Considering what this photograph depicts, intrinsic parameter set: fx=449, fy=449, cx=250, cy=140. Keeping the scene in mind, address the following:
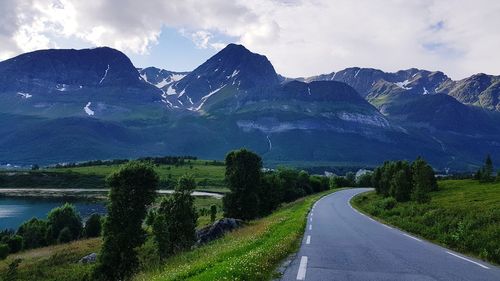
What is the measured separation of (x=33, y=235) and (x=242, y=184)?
157 ft

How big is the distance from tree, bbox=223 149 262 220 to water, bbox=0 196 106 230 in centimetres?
6912

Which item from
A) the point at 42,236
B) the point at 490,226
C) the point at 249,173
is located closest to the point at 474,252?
the point at 490,226

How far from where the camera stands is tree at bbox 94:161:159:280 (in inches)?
1998

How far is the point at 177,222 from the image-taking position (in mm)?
53781

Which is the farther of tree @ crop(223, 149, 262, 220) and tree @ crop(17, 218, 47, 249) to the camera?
tree @ crop(17, 218, 47, 249)

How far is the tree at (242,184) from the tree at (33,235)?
143 ft

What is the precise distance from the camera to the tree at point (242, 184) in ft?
249

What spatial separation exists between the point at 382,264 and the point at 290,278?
5363 millimetres

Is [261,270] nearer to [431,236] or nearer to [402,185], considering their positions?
[431,236]

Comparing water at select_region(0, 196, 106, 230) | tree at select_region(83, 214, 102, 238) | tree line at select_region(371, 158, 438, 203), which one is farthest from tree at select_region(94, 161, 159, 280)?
water at select_region(0, 196, 106, 230)

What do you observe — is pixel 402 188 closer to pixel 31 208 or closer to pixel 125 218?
pixel 125 218

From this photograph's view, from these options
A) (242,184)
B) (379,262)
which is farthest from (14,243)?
(379,262)

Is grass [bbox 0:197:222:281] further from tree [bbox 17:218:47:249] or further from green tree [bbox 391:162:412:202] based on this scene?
green tree [bbox 391:162:412:202]

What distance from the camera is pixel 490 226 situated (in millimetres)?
27312
